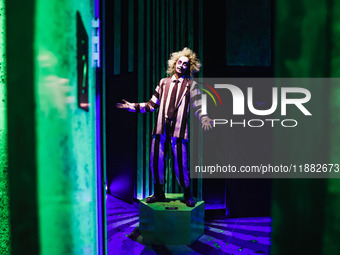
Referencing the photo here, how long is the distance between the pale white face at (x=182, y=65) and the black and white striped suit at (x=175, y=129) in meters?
0.07

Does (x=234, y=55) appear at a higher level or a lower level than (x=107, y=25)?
lower

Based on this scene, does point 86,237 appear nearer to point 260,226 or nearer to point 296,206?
point 296,206

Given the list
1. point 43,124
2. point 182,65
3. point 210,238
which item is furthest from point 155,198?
point 43,124

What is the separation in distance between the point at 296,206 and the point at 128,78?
377 centimetres

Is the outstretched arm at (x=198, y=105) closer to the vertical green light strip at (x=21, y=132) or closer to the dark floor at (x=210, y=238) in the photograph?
the dark floor at (x=210, y=238)

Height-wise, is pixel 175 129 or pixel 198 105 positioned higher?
pixel 198 105

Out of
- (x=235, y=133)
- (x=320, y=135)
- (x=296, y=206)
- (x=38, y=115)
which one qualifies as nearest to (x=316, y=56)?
(x=320, y=135)

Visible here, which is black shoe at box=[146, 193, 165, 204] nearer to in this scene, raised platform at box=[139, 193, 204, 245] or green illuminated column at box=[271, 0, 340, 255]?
raised platform at box=[139, 193, 204, 245]

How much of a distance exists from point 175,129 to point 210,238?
122 cm

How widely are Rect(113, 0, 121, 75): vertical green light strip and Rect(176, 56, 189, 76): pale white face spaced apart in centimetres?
168

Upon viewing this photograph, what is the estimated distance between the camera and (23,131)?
0.85 meters

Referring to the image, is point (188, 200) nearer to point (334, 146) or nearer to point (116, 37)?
point (334, 146)

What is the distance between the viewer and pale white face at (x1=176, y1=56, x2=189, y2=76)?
10.2 feet

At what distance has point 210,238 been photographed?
315cm
